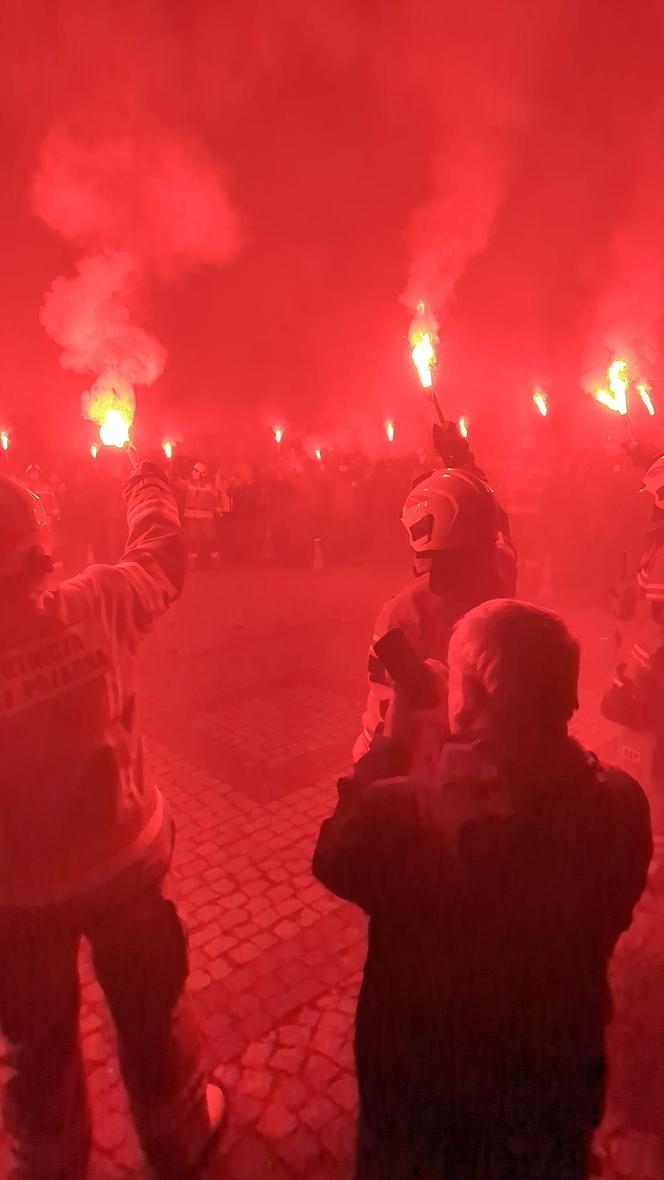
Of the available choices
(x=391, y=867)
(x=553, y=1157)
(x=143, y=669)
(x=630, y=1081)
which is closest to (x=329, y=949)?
(x=630, y=1081)

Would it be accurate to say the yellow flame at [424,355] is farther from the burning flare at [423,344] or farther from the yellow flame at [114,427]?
the yellow flame at [114,427]

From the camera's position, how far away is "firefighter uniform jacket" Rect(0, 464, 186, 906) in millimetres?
2436

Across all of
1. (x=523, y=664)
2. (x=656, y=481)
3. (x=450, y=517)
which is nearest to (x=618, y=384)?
(x=656, y=481)

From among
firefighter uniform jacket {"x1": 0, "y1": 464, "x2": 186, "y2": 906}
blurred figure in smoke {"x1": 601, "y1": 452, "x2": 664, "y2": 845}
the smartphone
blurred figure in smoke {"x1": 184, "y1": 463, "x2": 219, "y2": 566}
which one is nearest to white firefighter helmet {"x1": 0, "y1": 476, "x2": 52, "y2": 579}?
firefighter uniform jacket {"x1": 0, "y1": 464, "x2": 186, "y2": 906}

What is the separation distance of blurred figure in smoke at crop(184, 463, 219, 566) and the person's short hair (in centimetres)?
1655

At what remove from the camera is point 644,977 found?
154 inches

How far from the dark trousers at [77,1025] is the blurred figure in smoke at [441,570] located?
124 centimetres

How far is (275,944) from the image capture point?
172 inches

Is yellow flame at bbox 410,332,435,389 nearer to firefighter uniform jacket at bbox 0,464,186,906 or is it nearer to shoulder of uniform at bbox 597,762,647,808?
firefighter uniform jacket at bbox 0,464,186,906

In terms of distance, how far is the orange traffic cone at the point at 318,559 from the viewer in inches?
691

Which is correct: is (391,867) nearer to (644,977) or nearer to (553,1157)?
(553,1157)

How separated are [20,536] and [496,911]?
6.18 feet

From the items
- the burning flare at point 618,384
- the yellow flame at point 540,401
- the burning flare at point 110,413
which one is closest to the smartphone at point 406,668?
the burning flare at point 110,413

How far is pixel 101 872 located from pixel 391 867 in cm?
134
